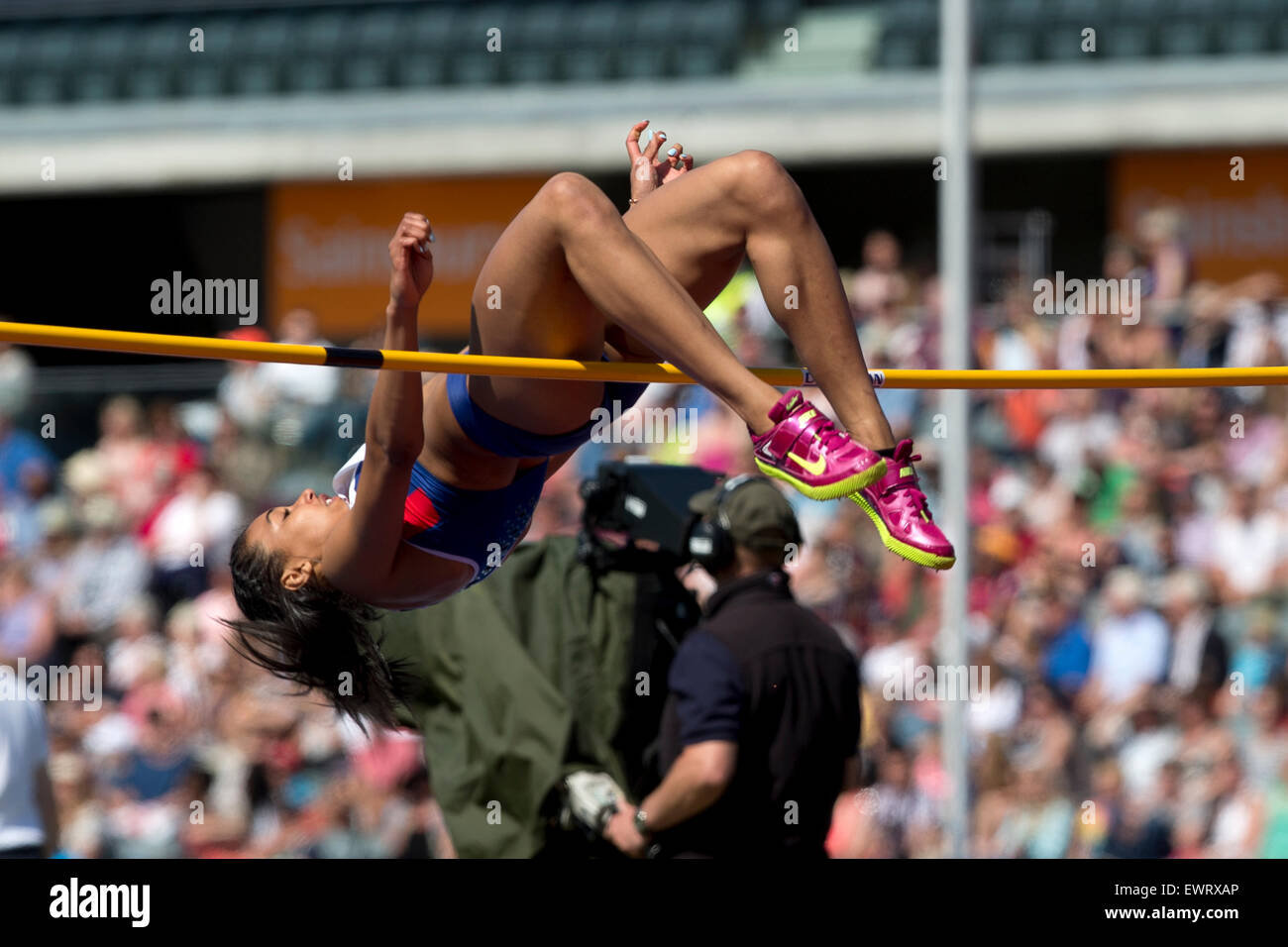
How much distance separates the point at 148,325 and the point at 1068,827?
7207 mm

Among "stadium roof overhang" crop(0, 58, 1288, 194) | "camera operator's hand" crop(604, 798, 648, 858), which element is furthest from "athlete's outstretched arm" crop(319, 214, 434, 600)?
"stadium roof overhang" crop(0, 58, 1288, 194)

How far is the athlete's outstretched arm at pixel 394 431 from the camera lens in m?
3.54

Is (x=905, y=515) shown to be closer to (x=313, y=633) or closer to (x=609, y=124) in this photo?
(x=313, y=633)

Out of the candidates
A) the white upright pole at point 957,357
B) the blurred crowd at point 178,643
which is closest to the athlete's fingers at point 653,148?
the white upright pole at point 957,357

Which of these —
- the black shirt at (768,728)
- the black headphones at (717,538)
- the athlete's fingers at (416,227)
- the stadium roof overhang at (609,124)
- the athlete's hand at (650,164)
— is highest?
the stadium roof overhang at (609,124)

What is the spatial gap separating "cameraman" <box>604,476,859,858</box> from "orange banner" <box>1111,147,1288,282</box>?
512 centimetres

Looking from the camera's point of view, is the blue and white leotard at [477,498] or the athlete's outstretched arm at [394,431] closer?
the athlete's outstretched arm at [394,431]

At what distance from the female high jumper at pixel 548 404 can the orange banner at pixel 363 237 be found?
20.9 ft

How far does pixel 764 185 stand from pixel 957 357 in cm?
231

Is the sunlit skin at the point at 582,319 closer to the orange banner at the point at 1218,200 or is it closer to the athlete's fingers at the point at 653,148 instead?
the athlete's fingers at the point at 653,148

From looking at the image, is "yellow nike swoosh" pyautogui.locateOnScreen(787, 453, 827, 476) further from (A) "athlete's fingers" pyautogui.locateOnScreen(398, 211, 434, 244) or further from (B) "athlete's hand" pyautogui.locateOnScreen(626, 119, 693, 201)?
(B) "athlete's hand" pyautogui.locateOnScreen(626, 119, 693, 201)

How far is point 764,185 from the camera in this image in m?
3.61

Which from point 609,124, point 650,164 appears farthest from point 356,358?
point 609,124

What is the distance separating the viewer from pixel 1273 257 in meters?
9.30
